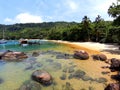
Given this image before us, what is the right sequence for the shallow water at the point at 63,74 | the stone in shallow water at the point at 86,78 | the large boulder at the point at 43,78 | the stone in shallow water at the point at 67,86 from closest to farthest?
the stone in shallow water at the point at 67,86 → the shallow water at the point at 63,74 → the large boulder at the point at 43,78 → the stone in shallow water at the point at 86,78

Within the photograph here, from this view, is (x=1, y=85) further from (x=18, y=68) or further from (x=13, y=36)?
(x=13, y=36)

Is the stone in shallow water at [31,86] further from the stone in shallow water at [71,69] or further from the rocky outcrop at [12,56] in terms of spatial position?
the rocky outcrop at [12,56]

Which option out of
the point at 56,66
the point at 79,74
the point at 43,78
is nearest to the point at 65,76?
the point at 79,74

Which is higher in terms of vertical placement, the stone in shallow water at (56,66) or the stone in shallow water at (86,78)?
the stone in shallow water at (56,66)

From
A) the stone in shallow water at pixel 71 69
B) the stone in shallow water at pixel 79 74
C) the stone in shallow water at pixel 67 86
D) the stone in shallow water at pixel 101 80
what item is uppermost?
the stone in shallow water at pixel 71 69

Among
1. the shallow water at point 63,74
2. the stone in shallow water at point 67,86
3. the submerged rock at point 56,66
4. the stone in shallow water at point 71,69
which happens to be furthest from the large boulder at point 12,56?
the stone in shallow water at point 67,86

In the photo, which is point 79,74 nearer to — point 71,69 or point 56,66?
point 71,69

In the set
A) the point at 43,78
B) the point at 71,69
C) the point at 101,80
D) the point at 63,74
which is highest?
the point at 43,78

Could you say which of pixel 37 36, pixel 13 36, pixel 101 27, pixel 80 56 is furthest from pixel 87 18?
pixel 13 36

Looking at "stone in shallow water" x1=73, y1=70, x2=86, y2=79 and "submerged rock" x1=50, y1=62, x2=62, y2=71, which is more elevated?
"submerged rock" x1=50, y1=62, x2=62, y2=71

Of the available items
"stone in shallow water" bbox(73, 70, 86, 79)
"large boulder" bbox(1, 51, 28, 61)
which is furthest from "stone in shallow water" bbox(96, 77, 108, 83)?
"large boulder" bbox(1, 51, 28, 61)

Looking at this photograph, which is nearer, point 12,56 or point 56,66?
point 56,66

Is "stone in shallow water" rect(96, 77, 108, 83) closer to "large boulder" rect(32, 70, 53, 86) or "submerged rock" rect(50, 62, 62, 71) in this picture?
"large boulder" rect(32, 70, 53, 86)

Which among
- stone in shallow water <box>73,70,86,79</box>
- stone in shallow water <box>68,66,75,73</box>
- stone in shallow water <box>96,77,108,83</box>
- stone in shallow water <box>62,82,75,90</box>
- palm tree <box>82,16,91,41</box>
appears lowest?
stone in shallow water <box>62,82,75,90</box>
